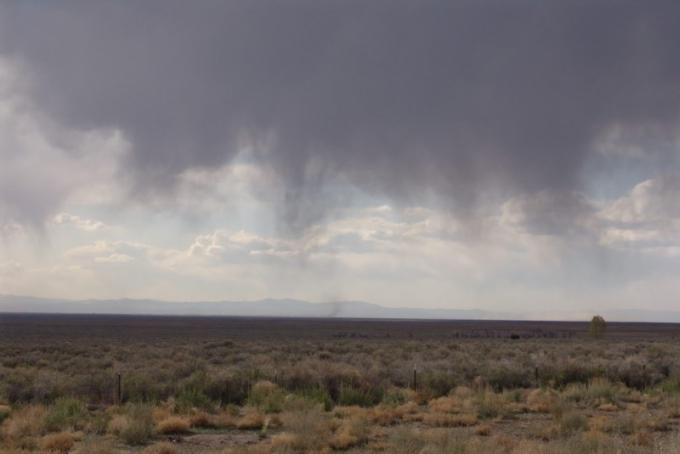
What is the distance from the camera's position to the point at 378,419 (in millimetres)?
22891

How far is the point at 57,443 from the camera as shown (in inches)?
698

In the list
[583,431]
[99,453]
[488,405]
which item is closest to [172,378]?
[488,405]

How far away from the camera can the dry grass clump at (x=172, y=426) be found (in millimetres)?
20984

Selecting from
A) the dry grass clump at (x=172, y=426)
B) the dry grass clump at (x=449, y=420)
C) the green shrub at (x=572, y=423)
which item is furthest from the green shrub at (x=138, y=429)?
the green shrub at (x=572, y=423)

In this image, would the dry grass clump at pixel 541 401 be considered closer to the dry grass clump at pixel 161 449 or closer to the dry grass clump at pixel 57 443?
the dry grass clump at pixel 161 449

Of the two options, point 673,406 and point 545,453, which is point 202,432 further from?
point 673,406

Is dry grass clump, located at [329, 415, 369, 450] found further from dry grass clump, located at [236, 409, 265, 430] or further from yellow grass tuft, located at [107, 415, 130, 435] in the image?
yellow grass tuft, located at [107, 415, 130, 435]

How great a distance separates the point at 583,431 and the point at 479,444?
4.87 m

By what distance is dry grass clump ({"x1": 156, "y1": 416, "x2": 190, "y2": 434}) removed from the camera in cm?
2098

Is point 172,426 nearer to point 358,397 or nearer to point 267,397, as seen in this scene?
point 267,397

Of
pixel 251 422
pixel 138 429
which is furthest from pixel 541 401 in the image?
pixel 138 429

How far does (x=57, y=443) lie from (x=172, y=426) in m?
3.97

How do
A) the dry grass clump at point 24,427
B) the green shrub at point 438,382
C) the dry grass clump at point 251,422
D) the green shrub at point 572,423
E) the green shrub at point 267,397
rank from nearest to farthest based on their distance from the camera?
the dry grass clump at point 24,427 → the green shrub at point 572,423 → the dry grass clump at point 251,422 → the green shrub at point 267,397 → the green shrub at point 438,382

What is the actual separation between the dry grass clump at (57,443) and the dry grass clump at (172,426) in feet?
10.3
